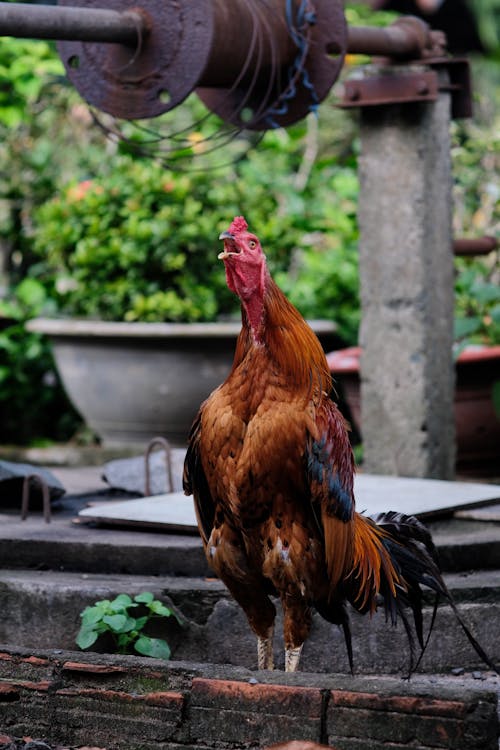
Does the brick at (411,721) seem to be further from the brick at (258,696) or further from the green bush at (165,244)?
the green bush at (165,244)

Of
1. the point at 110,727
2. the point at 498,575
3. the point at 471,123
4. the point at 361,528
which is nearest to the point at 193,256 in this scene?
the point at 471,123

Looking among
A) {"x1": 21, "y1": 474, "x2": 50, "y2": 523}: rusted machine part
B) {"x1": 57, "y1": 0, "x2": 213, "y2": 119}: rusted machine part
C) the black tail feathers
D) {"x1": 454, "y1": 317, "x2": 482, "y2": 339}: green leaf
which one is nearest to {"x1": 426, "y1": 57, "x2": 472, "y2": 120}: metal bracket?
{"x1": 454, "y1": 317, "x2": 482, "y2": 339}: green leaf

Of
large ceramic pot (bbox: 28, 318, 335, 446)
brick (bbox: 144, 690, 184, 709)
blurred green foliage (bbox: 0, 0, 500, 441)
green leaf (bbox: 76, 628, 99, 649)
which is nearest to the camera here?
brick (bbox: 144, 690, 184, 709)

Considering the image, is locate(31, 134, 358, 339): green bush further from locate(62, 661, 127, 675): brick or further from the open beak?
locate(62, 661, 127, 675): brick

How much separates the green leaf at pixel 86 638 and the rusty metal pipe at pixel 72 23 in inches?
82.6

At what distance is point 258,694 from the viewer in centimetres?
315

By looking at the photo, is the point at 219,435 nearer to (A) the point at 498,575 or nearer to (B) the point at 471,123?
(A) the point at 498,575

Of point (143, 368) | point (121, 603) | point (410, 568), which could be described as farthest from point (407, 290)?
point (121, 603)

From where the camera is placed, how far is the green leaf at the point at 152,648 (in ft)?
13.5

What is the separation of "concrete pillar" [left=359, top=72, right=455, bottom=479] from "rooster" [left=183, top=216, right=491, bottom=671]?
8.07 ft

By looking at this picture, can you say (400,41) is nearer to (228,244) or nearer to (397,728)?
(228,244)

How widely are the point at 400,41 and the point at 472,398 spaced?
224 centimetres

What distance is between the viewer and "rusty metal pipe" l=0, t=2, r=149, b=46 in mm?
4469

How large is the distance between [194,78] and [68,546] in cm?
188
